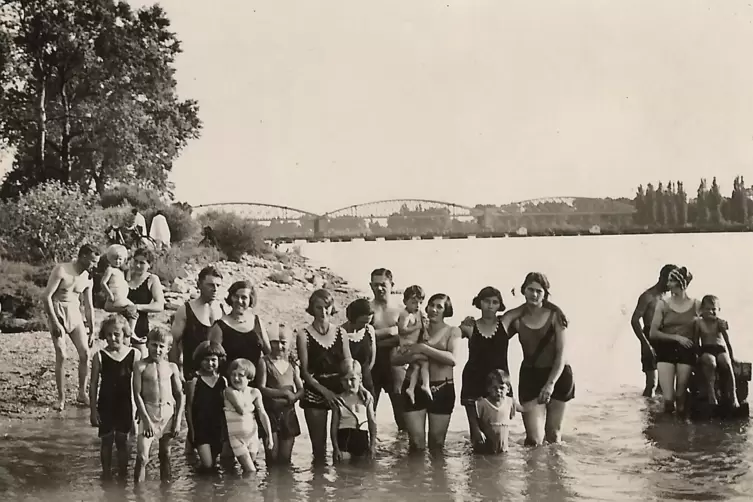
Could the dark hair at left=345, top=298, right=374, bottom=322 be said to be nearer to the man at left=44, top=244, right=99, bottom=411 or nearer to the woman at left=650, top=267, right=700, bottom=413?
the man at left=44, top=244, right=99, bottom=411

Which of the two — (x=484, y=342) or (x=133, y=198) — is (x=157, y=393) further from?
(x=484, y=342)

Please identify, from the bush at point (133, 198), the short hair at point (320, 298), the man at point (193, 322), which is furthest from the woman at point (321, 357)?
the bush at point (133, 198)

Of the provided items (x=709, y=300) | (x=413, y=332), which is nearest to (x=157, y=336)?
(x=413, y=332)

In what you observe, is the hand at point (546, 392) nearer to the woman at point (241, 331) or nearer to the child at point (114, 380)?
the woman at point (241, 331)

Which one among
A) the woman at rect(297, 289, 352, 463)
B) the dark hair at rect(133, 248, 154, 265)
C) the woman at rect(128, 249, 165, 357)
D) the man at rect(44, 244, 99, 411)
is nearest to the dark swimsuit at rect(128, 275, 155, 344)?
the woman at rect(128, 249, 165, 357)

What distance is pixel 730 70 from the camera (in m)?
4.21

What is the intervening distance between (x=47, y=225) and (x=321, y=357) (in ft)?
5.90

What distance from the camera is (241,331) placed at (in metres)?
3.46

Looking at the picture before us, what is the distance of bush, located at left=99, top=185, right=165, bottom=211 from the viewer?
4.13 meters

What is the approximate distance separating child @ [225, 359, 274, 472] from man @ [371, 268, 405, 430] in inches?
23.7

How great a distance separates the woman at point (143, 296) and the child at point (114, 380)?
1.10 ft

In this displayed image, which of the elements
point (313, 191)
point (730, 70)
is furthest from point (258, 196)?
point (730, 70)

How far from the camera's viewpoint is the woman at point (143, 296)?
3766 mm

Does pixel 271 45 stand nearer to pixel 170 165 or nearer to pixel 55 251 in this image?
pixel 170 165
